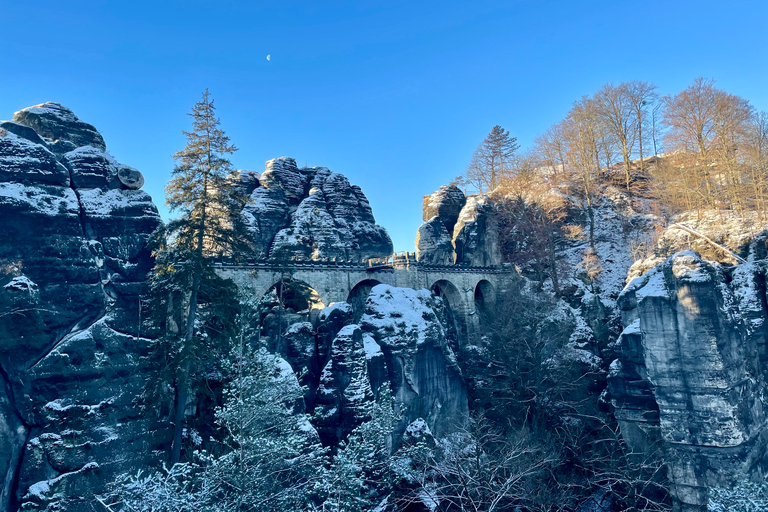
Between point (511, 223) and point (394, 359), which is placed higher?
point (511, 223)

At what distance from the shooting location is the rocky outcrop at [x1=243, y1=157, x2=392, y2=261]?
31.9 meters

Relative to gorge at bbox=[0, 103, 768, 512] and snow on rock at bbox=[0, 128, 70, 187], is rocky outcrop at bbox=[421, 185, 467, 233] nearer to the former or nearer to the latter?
gorge at bbox=[0, 103, 768, 512]

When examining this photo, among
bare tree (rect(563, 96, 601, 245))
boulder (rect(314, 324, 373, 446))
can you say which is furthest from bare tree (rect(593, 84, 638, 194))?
boulder (rect(314, 324, 373, 446))

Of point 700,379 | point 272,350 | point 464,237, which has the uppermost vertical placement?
point 464,237

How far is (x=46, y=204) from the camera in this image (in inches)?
607

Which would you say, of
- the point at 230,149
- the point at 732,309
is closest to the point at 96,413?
the point at 230,149

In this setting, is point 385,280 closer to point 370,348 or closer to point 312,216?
point 312,216

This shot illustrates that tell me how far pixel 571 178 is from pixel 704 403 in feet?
92.0

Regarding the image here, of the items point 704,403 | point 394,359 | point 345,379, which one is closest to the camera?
point 704,403

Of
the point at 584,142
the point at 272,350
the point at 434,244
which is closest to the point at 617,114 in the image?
the point at 584,142

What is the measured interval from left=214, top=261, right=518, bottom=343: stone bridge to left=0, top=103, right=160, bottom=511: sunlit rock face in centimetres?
511

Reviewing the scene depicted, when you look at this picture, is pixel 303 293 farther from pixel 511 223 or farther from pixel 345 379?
pixel 511 223

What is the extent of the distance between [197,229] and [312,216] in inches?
726

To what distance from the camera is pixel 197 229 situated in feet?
49.7
